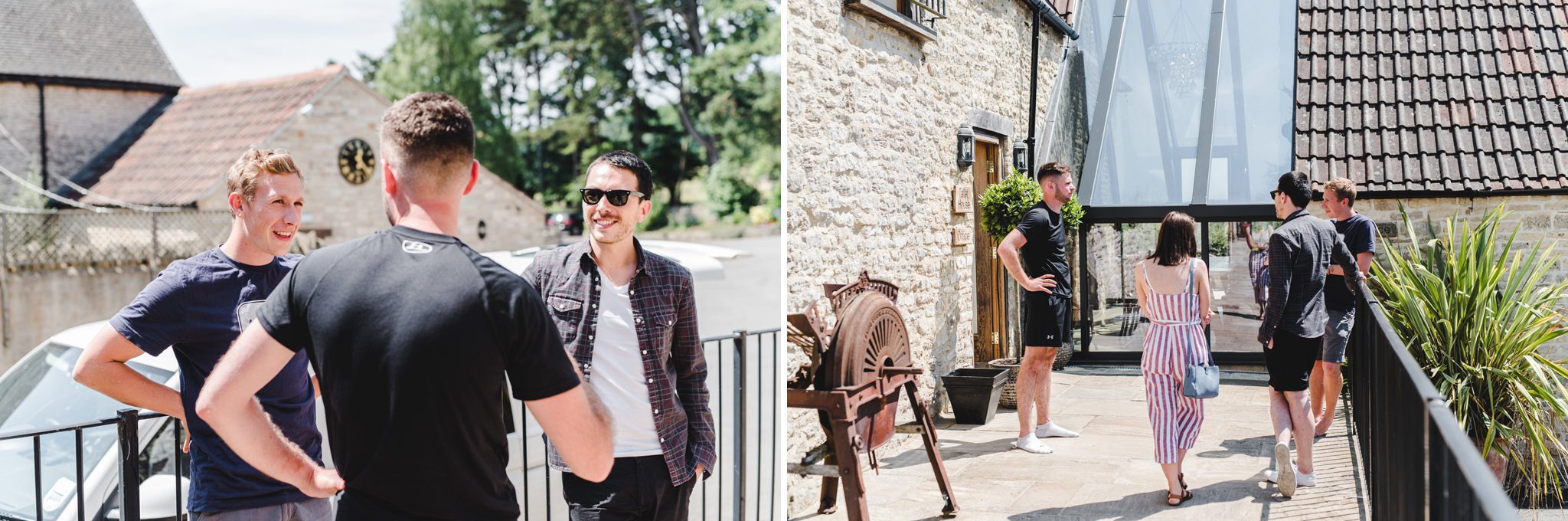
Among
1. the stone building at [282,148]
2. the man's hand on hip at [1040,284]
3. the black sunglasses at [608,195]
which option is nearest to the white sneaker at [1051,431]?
the man's hand on hip at [1040,284]

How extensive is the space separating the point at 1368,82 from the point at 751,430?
6585mm

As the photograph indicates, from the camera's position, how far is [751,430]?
7266mm

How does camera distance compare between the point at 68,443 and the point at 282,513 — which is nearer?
the point at 282,513

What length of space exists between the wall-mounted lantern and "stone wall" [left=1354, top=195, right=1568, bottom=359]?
3.65 metres

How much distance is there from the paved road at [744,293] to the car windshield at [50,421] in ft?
61.6

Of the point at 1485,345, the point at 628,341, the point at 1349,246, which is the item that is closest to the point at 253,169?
the point at 628,341

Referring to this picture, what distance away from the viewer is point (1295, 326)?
16.9ft

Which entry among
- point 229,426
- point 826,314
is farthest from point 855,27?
point 229,426

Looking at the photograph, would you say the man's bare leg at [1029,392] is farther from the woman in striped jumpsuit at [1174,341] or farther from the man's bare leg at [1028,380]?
the woman in striped jumpsuit at [1174,341]

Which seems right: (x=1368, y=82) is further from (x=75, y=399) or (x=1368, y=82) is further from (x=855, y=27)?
(x=75, y=399)

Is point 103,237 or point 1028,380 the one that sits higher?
point 103,237

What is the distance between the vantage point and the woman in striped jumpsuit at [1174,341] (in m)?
4.95

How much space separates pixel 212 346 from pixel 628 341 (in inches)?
40.9

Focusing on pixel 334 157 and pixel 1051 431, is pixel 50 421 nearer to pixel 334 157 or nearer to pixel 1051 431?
pixel 1051 431
